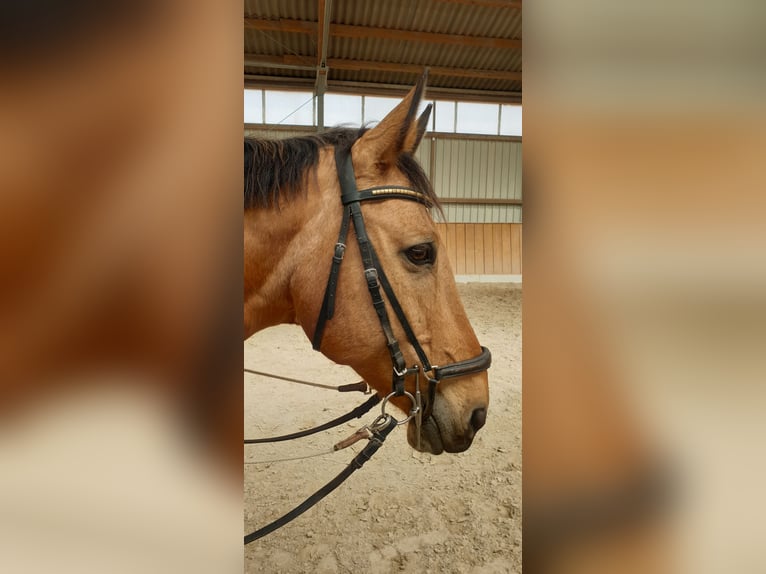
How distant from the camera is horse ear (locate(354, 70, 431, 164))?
1.29 m

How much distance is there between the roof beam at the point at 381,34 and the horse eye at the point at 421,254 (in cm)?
779

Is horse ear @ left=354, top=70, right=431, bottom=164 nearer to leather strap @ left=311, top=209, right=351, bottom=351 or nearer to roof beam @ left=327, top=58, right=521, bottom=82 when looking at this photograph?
leather strap @ left=311, top=209, right=351, bottom=351

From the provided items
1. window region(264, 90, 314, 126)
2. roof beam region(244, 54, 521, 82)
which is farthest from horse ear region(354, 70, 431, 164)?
window region(264, 90, 314, 126)

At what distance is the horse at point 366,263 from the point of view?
4.33 feet

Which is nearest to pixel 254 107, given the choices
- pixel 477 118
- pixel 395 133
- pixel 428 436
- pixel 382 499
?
pixel 477 118

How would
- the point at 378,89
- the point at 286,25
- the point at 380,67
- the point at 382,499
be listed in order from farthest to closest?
1. the point at 378,89
2. the point at 380,67
3. the point at 286,25
4. the point at 382,499

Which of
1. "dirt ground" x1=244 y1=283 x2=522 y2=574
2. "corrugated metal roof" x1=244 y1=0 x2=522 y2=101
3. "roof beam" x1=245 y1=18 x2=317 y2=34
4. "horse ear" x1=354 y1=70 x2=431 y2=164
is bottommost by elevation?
"dirt ground" x1=244 y1=283 x2=522 y2=574

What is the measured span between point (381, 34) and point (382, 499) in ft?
27.9

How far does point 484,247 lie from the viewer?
1086cm

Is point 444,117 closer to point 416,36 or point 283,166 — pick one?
point 416,36
